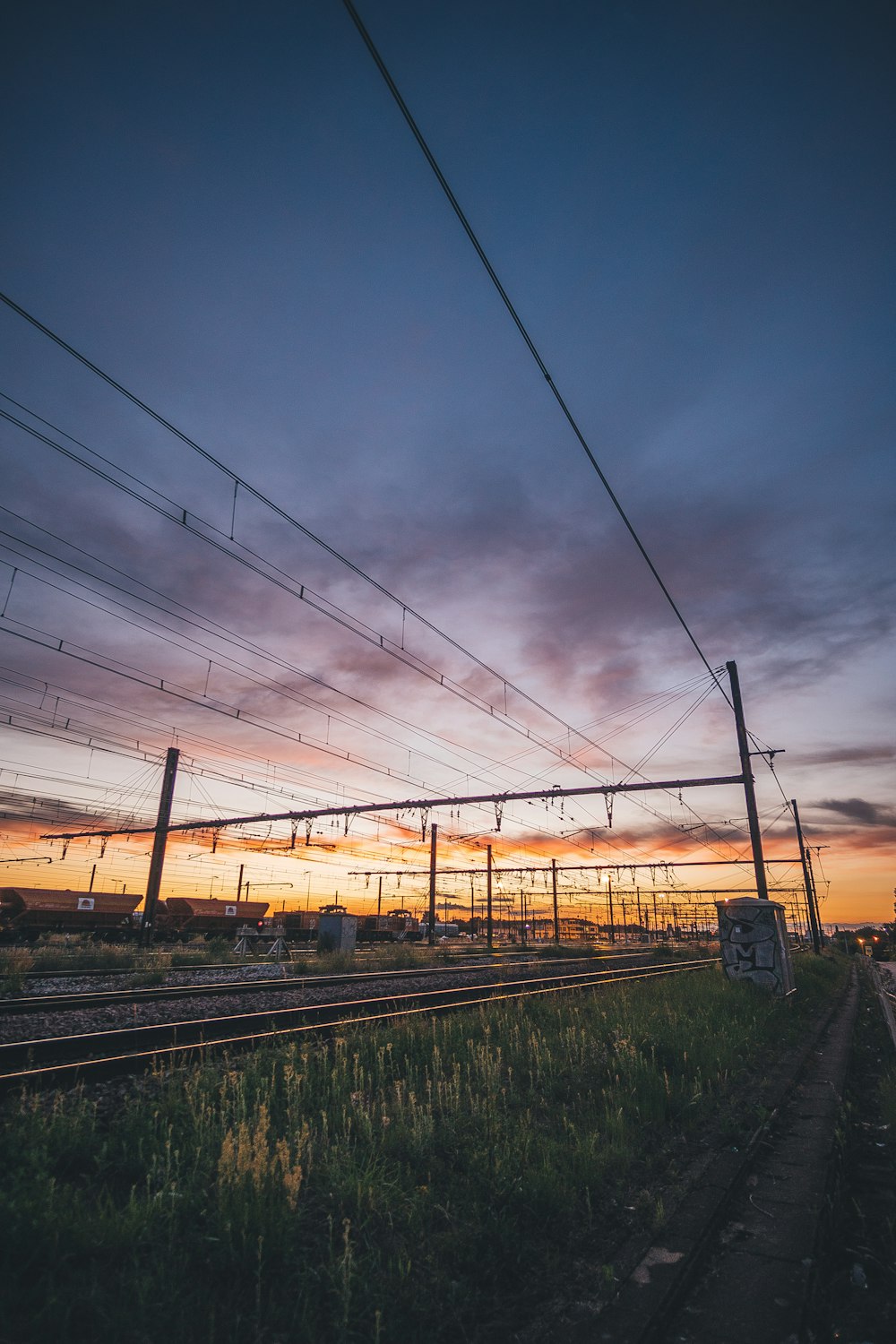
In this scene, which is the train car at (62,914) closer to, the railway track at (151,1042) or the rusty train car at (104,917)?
the rusty train car at (104,917)

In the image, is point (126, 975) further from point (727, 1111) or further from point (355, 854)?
point (355, 854)

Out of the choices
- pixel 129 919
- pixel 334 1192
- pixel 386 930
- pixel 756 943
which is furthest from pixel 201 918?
pixel 334 1192

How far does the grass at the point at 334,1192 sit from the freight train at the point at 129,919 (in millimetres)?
27171

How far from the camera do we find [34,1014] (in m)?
11.4

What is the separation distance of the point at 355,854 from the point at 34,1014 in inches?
1559

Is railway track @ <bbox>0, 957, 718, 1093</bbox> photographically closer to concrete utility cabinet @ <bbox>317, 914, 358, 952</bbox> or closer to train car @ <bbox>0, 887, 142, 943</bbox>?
concrete utility cabinet @ <bbox>317, 914, 358, 952</bbox>

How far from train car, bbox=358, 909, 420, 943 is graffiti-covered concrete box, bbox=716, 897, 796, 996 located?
36.4m

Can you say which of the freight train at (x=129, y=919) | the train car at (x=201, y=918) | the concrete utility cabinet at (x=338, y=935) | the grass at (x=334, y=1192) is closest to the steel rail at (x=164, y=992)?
the grass at (x=334, y=1192)

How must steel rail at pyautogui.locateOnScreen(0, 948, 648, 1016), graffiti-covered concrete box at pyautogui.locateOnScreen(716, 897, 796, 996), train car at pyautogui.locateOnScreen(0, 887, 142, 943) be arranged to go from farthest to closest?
1. train car at pyautogui.locateOnScreen(0, 887, 142, 943)
2. graffiti-covered concrete box at pyautogui.locateOnScreen(716, 897, 796, 996)
3. steel rail at pyautogui.locateOnScreen(0, 948, 648, 1016)

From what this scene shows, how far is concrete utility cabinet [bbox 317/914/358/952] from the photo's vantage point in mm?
29406

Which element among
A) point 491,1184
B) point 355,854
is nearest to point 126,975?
point 491,1184

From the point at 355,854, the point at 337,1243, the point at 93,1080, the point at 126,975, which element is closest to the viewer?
the point at 337,1243

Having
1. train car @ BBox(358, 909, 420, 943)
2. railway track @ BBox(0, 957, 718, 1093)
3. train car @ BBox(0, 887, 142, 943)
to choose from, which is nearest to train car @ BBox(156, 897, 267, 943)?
train car @ BBox(0, 887, 142, 943)

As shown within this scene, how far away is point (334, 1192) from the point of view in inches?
158
